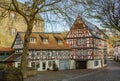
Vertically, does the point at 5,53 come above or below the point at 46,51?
below

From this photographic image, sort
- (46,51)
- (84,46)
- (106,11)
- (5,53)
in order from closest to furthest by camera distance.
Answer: (106,11) → (5,53) → (46,51) → (84,46)

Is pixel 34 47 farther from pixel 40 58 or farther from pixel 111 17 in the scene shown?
pixel 111 17

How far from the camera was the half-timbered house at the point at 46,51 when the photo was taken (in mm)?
51500

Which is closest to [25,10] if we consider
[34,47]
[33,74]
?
[33,74]

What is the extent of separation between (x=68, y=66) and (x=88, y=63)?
437 centimetres

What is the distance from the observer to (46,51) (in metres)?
53.6

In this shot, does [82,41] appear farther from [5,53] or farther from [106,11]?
[106,11]

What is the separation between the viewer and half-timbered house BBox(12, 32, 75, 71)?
51500 mm

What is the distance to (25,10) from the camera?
2295cm

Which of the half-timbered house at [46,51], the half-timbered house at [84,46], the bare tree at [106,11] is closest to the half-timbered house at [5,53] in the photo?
the half-timbered house at [46,51]

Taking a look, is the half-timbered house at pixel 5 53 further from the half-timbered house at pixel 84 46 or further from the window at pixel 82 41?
the window at pixel 82 41

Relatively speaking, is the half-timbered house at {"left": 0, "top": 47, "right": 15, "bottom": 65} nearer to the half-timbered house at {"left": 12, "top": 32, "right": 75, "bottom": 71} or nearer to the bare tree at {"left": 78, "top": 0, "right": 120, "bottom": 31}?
the half-timbered house at {"left": 12, "top": 32, "right": 75, "bottom": 71}

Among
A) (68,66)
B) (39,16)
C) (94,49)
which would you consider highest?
(39,16)

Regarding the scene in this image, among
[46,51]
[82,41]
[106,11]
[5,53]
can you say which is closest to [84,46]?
[82,41]
